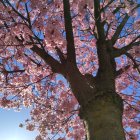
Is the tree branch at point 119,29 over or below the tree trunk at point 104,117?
over

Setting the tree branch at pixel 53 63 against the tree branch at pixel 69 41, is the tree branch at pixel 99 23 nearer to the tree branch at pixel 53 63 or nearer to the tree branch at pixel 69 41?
the tree branch at pixel 69 41

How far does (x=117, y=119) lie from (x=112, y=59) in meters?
1.94

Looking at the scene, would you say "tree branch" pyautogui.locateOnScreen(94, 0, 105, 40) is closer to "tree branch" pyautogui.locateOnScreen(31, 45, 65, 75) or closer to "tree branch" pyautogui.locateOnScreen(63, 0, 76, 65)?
"tree branch" pyautogui.locateOnScreen(63, 0, 76, 65)

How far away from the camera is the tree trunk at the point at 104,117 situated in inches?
241

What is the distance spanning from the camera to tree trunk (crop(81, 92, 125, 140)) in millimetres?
6129

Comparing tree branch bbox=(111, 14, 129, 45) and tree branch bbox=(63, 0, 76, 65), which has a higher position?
tree branch bbox=(111, 14, 129, 45)

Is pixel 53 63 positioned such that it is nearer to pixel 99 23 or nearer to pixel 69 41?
pixel 69 41

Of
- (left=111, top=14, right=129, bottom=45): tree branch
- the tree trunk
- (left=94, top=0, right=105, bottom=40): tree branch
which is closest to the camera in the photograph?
the tree trunk

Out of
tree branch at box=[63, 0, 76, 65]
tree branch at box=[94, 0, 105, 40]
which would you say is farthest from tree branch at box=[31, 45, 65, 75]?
tree branch at box=[94, 0, 105, 40]

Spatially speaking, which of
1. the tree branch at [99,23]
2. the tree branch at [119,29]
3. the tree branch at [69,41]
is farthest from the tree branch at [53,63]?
the tree branch at [119,29]

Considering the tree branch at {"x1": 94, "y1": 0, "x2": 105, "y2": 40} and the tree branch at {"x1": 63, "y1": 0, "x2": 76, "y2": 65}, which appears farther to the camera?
the tree branch at {"x1": 94, "y1": 0, "x2": 105, "y2": 40}

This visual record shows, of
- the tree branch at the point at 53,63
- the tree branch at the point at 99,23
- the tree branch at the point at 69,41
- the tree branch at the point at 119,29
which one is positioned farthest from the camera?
the tree branch at the point at 119,29

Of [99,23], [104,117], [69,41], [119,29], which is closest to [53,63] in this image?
[69,41]

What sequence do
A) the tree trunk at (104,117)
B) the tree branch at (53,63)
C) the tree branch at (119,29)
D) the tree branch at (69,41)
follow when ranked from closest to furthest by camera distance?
the tree trunk at (104,117), the tree branch at (69,41), the tree branch at (53,63), the tree branch at (119,29)
